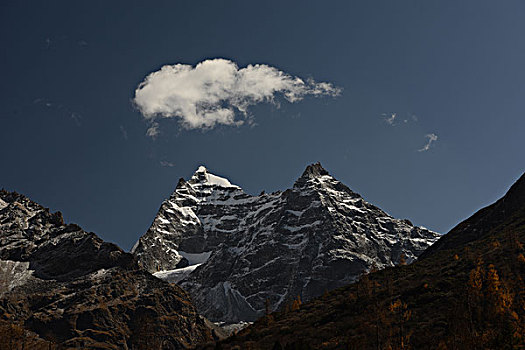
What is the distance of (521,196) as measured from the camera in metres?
168

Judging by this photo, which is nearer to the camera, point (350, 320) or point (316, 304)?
point (350, 320)

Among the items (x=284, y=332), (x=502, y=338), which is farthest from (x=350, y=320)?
(x=502, y=338)

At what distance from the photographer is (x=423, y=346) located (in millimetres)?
80375

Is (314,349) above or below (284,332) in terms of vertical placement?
below

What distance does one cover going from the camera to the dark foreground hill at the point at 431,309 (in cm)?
7956

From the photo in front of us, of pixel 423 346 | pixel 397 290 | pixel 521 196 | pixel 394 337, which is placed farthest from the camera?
pixel 521 196

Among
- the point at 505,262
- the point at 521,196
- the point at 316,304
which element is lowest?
the point at 505,262

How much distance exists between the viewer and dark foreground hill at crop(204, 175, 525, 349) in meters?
79.6

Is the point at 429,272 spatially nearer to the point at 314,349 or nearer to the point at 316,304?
Answer: the point at 316,304

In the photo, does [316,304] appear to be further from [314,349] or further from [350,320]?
[314,349]

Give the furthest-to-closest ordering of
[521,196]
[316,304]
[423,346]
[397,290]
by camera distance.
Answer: [521,196]
[316,304]
[397,290]
[423,346]

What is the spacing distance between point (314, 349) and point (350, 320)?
1736 centimetres

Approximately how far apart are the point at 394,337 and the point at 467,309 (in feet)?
37.8

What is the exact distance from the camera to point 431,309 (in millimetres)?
98688
